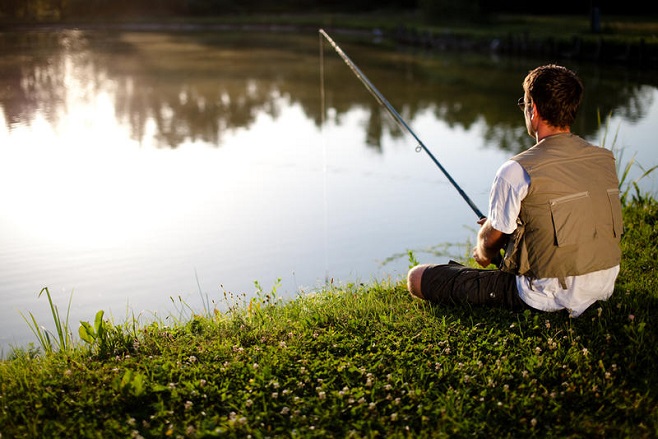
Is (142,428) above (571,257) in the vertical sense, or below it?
below

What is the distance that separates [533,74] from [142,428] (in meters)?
2.32

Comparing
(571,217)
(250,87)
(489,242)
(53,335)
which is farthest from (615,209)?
(250,87)

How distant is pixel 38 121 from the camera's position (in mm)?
11953

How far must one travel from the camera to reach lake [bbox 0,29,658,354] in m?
5.93

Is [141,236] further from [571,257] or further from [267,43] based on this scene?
[267,43]

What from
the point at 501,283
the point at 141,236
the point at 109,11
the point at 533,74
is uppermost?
the point at 109,11

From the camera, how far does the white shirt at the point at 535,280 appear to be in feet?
11.0

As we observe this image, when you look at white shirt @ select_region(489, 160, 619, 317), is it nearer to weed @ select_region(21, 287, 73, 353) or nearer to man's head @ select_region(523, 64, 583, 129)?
man's head @ select_region(523, 64, 583, 129)

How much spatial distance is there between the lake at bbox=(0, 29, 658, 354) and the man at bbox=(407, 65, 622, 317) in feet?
4.78

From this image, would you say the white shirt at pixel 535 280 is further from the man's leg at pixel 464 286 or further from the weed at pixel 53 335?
the weed at pixel 53 335

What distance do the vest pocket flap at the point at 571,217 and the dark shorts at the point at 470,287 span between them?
1.45ft

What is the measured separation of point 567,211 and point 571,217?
0.11 feet

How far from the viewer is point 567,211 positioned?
11.0 feet

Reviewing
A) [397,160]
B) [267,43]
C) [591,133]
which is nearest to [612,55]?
[591,133]
